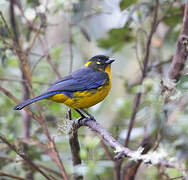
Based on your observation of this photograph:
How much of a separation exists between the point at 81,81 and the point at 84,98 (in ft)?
0.88

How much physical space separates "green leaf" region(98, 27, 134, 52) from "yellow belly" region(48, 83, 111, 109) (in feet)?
1.88

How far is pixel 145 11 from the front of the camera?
3.96 m

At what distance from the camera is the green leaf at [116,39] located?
3.89 m

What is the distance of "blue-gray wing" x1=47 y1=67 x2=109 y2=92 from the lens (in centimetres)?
358

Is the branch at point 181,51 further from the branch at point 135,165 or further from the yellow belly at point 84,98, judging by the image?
the yellow belly at point 84,98

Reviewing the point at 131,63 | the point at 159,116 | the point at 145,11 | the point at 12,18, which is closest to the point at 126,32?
the point at 145,11

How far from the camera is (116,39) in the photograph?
4.09 m

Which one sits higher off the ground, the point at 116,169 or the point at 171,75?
the point at 171,75

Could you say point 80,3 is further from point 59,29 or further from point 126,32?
point 59,29

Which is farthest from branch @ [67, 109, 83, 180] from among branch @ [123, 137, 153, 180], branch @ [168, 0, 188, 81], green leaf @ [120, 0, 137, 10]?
green leaf @ [120, 0, 137, 10]

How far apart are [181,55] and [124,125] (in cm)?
204

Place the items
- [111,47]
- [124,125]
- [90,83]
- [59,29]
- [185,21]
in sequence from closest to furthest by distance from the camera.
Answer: [185,21], [90,83], [111,47], [124,125], [59,29]

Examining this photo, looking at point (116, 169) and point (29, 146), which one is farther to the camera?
point (29, 146)

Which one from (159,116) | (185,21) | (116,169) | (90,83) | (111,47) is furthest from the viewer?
(111,47)
